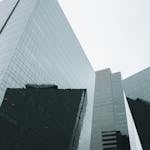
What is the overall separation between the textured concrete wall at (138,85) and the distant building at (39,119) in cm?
12015

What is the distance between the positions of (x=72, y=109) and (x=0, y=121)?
1289cm

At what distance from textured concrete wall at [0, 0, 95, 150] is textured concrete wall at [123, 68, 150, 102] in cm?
3486

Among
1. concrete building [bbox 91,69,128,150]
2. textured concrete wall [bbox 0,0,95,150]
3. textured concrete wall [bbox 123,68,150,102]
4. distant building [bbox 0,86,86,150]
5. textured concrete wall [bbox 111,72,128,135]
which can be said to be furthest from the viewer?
textured concrete wall [bbox 123,68,150,102]

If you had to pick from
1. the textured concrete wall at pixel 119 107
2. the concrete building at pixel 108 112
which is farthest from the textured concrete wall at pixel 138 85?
the concrete building at pixel 108 112

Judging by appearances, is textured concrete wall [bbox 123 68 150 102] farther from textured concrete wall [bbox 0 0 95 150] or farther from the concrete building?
textured concrete wall [bbox 0 0 95 150]

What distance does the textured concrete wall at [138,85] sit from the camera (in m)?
166

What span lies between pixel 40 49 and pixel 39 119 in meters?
61.0

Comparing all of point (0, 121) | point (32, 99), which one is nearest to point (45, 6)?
point (32, 99)

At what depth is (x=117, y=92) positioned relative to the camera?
18875 cm

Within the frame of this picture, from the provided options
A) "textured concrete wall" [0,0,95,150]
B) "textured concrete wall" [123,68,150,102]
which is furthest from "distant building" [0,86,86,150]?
"textured concrete wall" [123,68,150,102]

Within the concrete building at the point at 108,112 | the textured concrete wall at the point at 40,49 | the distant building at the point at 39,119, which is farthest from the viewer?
the concrete building at the point at 108,112

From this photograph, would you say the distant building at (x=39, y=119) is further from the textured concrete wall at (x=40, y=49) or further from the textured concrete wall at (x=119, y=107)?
the textured concrete wall at (x=119, y=107)

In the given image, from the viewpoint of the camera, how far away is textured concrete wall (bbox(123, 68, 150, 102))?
16614cm

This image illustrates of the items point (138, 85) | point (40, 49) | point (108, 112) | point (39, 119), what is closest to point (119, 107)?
point (108, 112)
